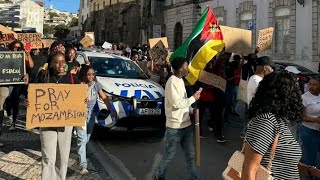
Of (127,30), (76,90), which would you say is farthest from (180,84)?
(127,30)

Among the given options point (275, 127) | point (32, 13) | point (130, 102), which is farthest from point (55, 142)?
point (32, 13)

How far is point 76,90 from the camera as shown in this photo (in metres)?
5.00

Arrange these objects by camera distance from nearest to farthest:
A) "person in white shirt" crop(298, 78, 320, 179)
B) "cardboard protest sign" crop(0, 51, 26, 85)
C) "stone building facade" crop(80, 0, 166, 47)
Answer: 1. "person in white shirt" crop(298, 78, 320, 179)
2. "cardboard protest sign" crop(0, 51, 26, 85)
3. "stone building facade" crop(80, 0, 166, 47)

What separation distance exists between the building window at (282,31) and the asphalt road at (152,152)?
13655mm

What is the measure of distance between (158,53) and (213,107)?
4.12m

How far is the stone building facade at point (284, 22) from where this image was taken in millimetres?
20188

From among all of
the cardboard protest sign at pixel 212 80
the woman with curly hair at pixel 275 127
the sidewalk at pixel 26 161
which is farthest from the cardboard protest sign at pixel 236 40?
the woman with curly hair at pixel 275 127

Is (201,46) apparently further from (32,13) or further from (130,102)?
(32,13)

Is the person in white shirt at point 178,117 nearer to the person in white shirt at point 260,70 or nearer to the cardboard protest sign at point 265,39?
the person in white shirt at point 260,70

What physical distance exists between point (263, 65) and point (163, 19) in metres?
31.4

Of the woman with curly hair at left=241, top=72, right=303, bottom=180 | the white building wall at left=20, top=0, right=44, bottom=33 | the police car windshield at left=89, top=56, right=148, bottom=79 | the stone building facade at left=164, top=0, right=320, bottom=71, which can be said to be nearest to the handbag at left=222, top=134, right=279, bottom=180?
the woman with curly hair at left=241, top=72, right=303, bottom=180

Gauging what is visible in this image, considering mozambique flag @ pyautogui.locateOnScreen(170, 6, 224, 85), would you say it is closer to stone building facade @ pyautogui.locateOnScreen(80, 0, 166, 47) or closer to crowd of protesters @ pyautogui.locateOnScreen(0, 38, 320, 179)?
crowd of protesters @ pyautogui.locateOnScreen(0, 38, 320, 179)

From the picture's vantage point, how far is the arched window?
33781 millimetres

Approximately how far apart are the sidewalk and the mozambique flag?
6.84 ft
